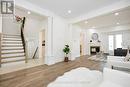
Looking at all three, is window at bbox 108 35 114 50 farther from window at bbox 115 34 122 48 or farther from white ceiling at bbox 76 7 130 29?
white ceiling at bbox 76 7 130 29

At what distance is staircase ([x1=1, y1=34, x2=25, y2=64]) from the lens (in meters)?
4.42

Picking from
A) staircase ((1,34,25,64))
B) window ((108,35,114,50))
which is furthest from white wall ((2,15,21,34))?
window ((108,35,114,50))

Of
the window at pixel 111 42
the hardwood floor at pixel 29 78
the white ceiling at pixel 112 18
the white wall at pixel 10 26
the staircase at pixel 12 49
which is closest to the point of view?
the hardwood floor at pixel 29 78

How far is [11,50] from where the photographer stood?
4836 millimetres

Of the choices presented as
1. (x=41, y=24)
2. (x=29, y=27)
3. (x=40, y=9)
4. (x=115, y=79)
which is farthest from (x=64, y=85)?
(x=29, y=27)

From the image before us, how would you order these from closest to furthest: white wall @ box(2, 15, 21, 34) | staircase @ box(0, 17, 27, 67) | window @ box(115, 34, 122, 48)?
staircase @ box(0, 17, 27, 67) < white wall @ box(2, 15, 21, 34) < window @ box(115, 34, 122, 48)

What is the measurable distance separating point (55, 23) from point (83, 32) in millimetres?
4259

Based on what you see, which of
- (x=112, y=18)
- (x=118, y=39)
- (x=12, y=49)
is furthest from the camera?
(x=118, y=39)

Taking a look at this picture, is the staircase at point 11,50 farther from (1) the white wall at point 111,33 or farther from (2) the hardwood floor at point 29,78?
(1) the white wall at point 111,33

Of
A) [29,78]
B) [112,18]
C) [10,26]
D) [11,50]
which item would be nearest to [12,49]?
[11,50]

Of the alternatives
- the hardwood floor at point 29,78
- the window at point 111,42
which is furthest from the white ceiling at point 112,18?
the hardwood floor at point 29,78

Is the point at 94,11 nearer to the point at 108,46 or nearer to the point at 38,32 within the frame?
the point at 38,32

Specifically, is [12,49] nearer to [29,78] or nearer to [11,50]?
[11,50]

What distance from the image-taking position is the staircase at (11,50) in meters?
4.42
